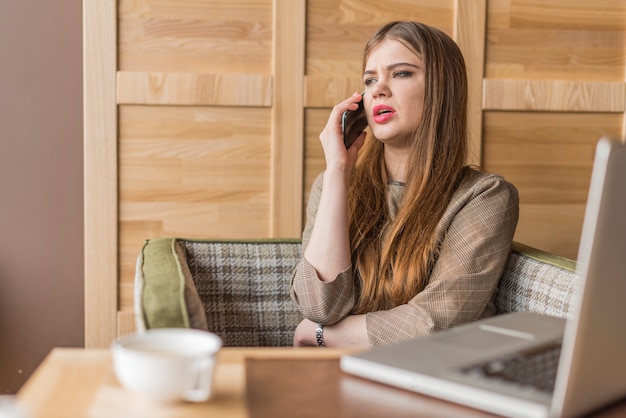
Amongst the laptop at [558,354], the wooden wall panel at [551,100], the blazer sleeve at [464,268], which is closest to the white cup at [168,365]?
the laptop at [558,354]

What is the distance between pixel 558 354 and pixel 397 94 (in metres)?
0.97

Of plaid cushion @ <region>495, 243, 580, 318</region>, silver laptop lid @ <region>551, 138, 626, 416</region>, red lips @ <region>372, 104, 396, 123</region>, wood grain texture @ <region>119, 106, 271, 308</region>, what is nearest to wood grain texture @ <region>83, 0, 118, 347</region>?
wood grain texture @ <region>119, 106, 271, 308</region>

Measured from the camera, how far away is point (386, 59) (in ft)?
6.21


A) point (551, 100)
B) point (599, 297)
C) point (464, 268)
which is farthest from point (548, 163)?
point (599, 297)

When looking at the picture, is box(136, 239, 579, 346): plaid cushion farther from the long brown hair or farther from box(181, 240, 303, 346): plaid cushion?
the long brown hair

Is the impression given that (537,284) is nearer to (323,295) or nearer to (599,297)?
(323,295)

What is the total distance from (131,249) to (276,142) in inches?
19.1

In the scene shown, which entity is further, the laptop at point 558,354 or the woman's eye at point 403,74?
the woman's eye at point 403,74

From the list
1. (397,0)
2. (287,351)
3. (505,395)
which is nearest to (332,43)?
(397,0)

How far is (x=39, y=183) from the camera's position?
7.57ft

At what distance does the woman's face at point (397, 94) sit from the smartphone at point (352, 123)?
0.07 metres

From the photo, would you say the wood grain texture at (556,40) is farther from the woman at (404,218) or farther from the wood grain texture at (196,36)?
the wood grain texture at (196,36)

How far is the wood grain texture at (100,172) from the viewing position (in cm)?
217

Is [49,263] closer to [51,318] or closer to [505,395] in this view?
[51,318]
